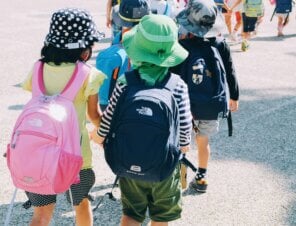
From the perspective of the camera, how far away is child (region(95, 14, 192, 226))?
100 inches

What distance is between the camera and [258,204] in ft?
12.7

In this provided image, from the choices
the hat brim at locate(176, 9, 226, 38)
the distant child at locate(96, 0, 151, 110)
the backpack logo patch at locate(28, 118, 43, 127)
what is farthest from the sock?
the backpack logo patch at locate(28, 118, 43, 127)

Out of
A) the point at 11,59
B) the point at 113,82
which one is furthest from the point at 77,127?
the point at 11,59

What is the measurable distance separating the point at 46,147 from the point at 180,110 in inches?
30.0

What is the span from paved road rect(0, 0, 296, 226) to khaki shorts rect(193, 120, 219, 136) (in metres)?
0.58

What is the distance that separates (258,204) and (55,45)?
224 cm

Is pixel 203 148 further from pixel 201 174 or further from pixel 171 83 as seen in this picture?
pixel 171 83

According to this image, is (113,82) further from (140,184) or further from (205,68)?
(140,184)

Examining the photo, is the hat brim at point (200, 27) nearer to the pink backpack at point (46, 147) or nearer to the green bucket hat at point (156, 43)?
the green bucket hat at point (156, 43)

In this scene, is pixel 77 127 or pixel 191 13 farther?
pixel 191 13

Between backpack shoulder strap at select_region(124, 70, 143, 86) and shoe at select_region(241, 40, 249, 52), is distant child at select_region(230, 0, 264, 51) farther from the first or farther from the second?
backpack shoulder strap at select_region(124, 70, 143, 86)

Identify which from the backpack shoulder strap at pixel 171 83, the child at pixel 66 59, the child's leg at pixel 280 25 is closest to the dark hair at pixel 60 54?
the child at pixel 66 59

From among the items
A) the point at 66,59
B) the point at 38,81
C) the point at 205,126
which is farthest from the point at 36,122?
the point at 205,126

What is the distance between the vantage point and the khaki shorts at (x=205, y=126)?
12.3ft
